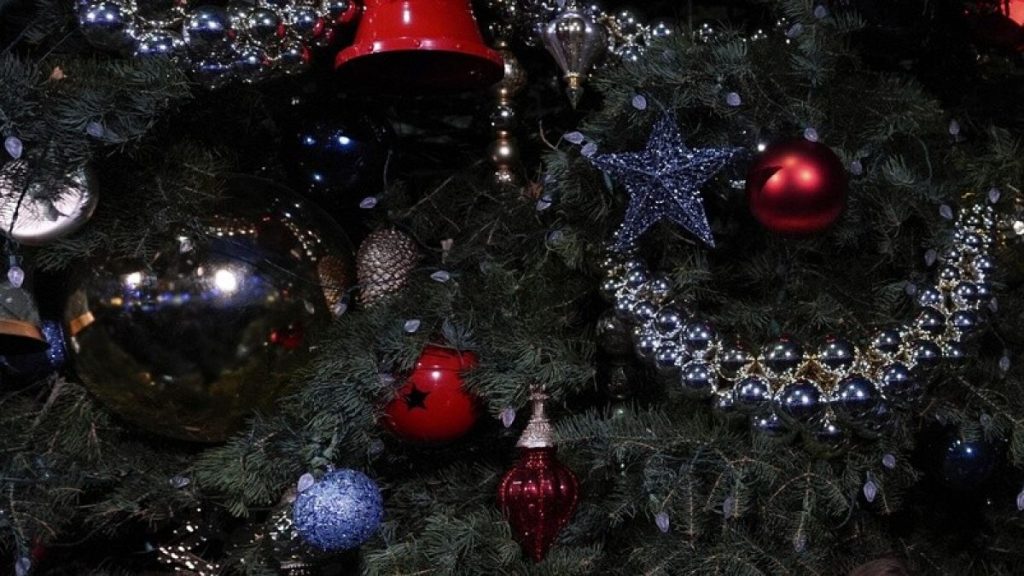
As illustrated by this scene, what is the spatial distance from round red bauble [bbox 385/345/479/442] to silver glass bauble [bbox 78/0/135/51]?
0.42 meters

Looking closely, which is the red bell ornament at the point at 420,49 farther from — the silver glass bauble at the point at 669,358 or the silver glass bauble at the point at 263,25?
the silver glass bauble at the point at 669,358

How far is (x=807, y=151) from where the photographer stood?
0.96m

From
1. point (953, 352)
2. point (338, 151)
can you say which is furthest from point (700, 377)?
point (338, 151)

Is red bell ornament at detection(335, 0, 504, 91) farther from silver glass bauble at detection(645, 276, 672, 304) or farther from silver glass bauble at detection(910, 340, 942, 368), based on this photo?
silver glass bauble at detection(910, 340, 942, 368)

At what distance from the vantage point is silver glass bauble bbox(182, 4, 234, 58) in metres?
1.03

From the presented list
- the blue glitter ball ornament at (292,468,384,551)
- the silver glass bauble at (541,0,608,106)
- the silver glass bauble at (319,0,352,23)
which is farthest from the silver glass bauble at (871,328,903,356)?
the silver glass bauble at (319,0,352,23)

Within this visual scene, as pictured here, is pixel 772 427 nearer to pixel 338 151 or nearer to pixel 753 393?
pixel 753 393

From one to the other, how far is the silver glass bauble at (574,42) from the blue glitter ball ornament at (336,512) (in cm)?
44

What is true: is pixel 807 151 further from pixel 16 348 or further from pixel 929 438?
pixel 16 348

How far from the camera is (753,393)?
98cm

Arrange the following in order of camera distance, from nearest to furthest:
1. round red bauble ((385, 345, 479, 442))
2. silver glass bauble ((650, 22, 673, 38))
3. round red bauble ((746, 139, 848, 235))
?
1. round red bauble ((746, 139, 848, 235))
2. round red bauble ((385, 345, 479, 442))
3. silver glass bauble ((650, 22, 673, 38))

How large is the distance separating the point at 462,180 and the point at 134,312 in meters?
0.38

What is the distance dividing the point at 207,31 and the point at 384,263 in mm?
300

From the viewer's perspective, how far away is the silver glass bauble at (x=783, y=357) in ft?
3.22
